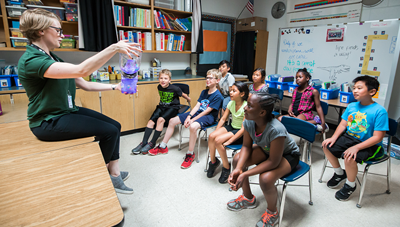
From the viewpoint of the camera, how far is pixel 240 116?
2.18m

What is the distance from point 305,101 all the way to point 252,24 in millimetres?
2552

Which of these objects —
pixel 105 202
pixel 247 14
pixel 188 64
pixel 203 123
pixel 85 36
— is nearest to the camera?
pixel 105 202

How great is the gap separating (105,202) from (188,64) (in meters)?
3.90

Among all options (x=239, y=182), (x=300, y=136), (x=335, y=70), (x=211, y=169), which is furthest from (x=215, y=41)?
(x=239, y=182)

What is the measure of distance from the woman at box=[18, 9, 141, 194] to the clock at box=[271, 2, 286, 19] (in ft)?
13.1

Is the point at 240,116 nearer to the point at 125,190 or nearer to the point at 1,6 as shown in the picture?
the point at 125,190

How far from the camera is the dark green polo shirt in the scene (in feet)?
3.55

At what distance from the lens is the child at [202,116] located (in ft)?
8.27

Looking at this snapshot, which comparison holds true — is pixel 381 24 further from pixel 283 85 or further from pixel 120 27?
pixel 120 27

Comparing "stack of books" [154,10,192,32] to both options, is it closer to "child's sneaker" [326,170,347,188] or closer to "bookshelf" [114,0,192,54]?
"bookshelf" [114,0,192,54]

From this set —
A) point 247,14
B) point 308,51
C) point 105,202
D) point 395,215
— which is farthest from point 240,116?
point 247,14

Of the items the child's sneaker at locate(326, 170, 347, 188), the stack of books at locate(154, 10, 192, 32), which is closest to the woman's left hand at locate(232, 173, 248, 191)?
the child's sneaker at locate(326, 170, 347, 188)

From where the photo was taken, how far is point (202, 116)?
2.62m

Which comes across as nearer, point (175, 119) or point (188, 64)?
point (175, 119)
